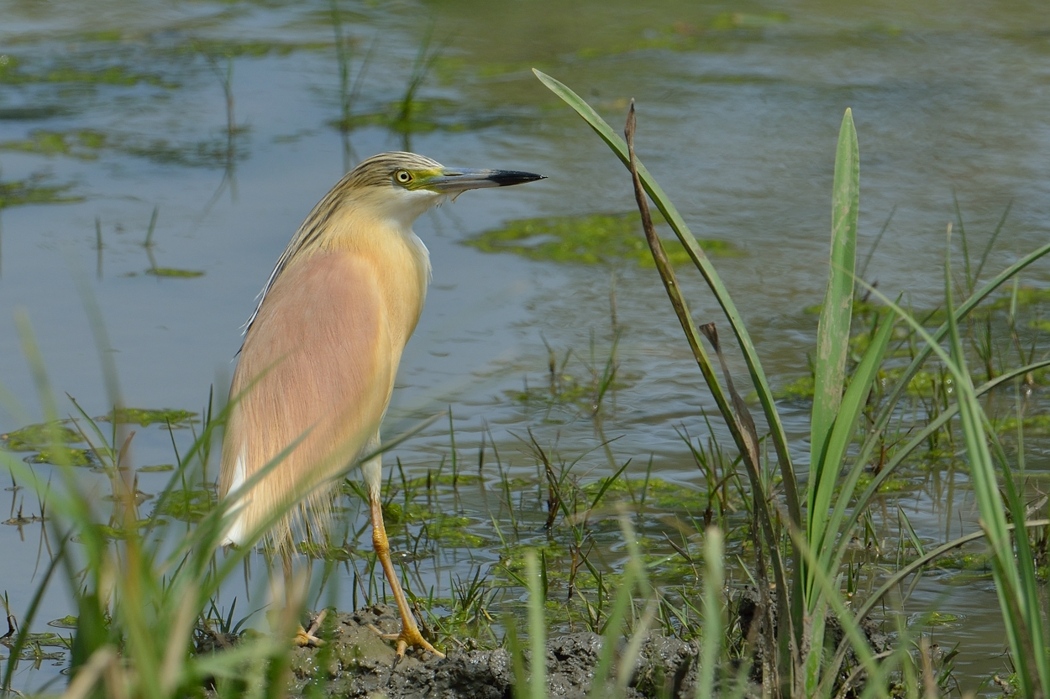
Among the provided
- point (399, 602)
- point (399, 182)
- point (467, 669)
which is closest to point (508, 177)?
point (399, 182)

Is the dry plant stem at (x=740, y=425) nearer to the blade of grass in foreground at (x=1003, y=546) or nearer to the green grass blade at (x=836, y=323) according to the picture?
the green grass blade at (x=836, y=323)

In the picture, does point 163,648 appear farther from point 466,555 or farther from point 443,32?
point 443,32

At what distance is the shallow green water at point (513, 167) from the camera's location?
482cm

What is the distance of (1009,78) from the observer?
8383 millimetres

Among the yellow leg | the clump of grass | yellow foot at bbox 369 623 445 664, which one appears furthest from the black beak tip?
the clump of grass

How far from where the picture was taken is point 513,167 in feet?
23.0

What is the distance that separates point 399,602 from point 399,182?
1148 mm

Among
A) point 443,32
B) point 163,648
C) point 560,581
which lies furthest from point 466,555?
point 443,32

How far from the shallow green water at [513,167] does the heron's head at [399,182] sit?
35cm

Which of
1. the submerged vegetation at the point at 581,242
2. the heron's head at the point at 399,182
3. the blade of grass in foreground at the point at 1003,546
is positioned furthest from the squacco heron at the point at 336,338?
the submerged vegetation at the point at 581,242

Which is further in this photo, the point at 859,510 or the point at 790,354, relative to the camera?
the point at 790,354

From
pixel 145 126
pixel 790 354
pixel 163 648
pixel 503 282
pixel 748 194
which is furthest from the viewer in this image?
pixel 145 126

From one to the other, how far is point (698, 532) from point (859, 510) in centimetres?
146

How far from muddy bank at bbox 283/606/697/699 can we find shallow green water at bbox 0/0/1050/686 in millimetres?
629
